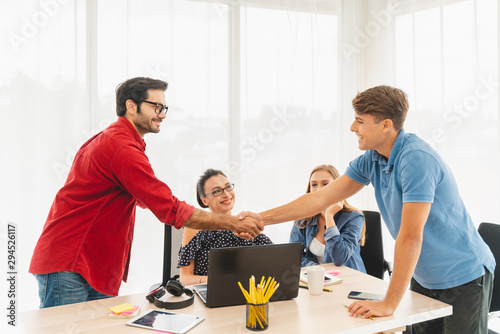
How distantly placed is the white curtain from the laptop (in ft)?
5.33

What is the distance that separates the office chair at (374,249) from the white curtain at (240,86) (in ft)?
2.52

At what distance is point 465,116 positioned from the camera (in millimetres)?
3082

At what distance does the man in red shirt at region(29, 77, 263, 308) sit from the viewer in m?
1.81

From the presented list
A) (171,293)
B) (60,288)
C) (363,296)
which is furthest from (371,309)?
(60,288)

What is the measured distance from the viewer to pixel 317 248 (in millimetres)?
2631

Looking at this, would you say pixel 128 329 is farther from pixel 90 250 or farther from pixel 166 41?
pixel 166 41

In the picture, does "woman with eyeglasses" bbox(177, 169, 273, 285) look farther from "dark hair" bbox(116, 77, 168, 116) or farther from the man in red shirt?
"dark hair" bbox(116, 77, 168, 116)

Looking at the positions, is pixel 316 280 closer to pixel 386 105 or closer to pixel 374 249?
pixel 386 105

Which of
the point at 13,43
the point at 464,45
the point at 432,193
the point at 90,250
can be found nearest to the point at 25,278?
the point at 90,250

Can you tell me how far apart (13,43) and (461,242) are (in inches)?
107

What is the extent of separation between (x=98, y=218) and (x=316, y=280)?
962mm

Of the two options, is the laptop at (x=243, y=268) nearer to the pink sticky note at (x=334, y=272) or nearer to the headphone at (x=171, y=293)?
the headphone at (x=171, y=293)

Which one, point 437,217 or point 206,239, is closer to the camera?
point 437,217

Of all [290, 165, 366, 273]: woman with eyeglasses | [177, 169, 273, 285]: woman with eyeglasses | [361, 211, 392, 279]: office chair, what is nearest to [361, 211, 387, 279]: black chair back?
[361, 211, 392, 279]: office chair
